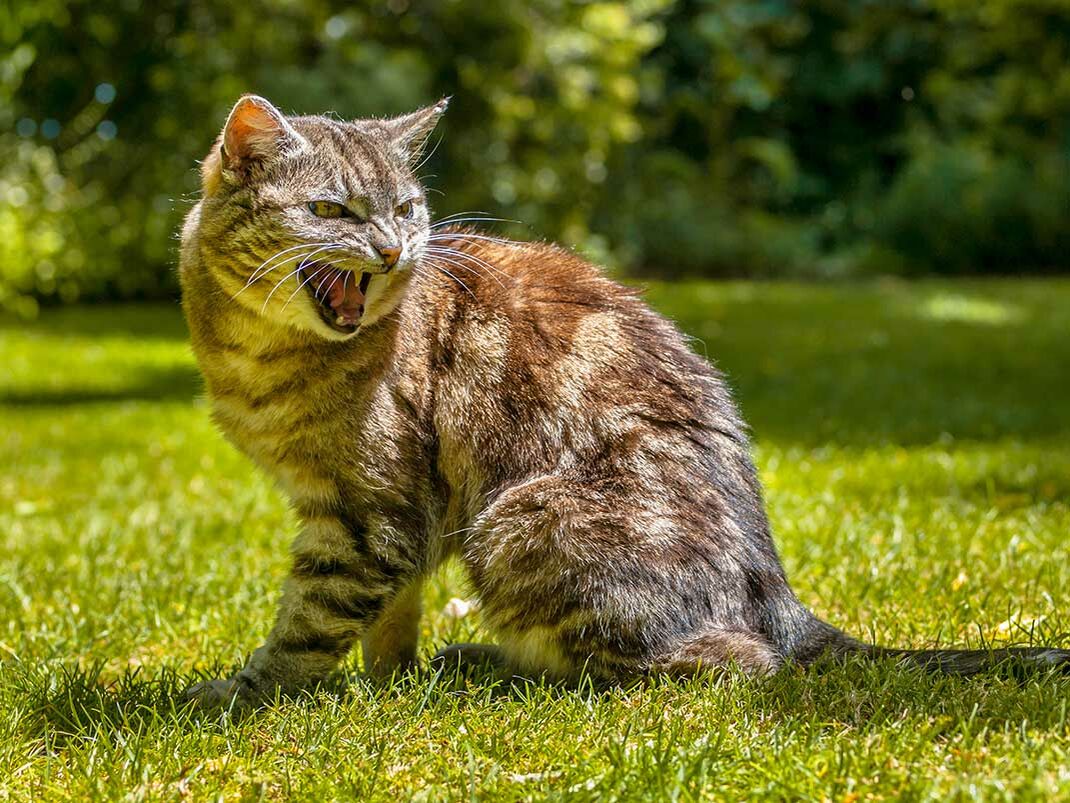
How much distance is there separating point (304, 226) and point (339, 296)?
7.7 inches

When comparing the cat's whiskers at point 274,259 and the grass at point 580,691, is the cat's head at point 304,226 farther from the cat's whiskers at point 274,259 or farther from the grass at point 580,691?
the grass at point 580,691

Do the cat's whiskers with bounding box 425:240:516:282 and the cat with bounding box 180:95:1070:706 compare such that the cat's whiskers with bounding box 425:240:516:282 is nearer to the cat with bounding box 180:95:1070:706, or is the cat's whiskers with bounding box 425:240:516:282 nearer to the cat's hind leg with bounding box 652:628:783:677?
the cat with bounding box 180:95:1070:706

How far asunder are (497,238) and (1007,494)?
2.50 metres

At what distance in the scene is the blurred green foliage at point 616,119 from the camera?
466 inches

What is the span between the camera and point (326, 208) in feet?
9.50

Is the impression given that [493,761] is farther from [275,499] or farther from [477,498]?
[275,499]

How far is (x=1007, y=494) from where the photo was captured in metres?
4.66

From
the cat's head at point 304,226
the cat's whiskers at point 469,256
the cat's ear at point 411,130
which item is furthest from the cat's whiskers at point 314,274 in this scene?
the cat's ear at point 411,130

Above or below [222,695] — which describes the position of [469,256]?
above

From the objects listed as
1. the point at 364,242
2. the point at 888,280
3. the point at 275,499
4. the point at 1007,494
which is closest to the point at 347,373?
the point at 364,242

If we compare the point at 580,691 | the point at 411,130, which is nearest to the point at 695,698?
the point at 580,691

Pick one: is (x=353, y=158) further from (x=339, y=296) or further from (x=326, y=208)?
(x=339, y=296)

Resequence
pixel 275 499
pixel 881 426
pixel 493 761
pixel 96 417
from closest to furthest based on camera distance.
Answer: pixel 493 761, pixel 275 499, pixel 881 426, pixel 96 417

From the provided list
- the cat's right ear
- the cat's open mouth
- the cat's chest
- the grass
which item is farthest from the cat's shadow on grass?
the cat's right ear
